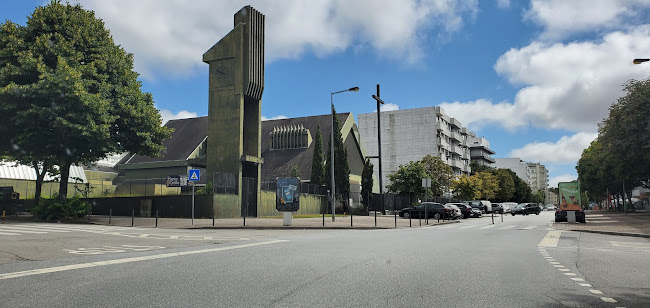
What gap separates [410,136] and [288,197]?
69955mm

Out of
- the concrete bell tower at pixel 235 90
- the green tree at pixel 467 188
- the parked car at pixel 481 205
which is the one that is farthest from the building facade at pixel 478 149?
the concrete bell tower at pixel 235 90

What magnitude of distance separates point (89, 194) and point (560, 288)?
4110cm

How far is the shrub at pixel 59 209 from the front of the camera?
2792 cm

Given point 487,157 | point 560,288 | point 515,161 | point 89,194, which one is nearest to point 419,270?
point 560,288

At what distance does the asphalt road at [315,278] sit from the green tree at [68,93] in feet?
49.5

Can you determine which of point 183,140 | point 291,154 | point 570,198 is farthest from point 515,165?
point 570,198

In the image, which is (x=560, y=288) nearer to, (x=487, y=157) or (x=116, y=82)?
(x=116, y=82)

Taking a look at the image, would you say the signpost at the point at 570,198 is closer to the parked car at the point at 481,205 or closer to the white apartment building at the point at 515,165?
the parked car at the point at 481,205

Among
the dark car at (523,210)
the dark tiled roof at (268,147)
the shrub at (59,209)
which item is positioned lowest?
the dark car at (523,210)

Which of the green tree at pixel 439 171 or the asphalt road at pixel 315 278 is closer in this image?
the asphalt road at pixel 315 278

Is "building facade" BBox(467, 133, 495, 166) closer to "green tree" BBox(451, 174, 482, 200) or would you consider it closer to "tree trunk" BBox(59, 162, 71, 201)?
"green tree" BBox(451, 174, 482, 200)

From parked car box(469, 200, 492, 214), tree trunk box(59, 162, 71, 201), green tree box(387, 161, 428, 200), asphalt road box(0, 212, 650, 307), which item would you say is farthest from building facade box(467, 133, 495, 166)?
asphalt road box(0, 212, 650, 307)

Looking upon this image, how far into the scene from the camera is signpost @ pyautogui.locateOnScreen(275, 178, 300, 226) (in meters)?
26.4

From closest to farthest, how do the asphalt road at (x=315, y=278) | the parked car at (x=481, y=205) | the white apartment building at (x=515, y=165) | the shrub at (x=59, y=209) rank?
the asphalt road at (x=315, y=278) → the shrub at (x=59, y=209) → the parked car at (x=481, y=205) → the white apartment building at (x=515, y=165)
